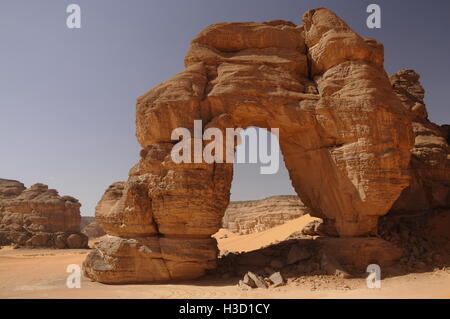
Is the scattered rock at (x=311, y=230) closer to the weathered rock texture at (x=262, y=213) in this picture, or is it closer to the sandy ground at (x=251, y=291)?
the sandy ground at (x=251, y=291)

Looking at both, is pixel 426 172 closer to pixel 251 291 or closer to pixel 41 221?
pixel 251 291

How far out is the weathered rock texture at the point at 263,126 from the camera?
29.2 feet

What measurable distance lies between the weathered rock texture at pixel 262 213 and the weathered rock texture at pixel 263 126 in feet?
43.6

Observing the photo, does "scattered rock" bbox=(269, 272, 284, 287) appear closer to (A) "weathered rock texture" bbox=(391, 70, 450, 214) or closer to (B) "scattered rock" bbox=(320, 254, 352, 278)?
(B) "scattered rock" bbox=(320, 254, 352, 278)

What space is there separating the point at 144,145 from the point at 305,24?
6.71 meters

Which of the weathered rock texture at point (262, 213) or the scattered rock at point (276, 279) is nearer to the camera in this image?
the scattered rock at point (276, 279)

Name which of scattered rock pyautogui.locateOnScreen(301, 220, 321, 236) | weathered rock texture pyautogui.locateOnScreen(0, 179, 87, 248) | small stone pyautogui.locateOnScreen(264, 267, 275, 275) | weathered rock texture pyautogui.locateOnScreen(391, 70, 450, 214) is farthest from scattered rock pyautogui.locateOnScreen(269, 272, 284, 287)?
weathered rock texture pyautogui.locateOnScreen(0, 179, 87, 248)

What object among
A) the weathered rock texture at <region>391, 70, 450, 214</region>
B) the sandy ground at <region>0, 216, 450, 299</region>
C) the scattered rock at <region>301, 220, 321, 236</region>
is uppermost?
the weathered rock texture at <region>391, 70, 450, 214</region>

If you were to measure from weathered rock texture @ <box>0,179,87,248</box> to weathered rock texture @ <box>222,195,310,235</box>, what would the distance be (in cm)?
1193

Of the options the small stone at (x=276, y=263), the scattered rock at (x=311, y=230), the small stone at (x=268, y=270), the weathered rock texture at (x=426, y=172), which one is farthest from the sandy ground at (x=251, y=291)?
the weathered rock texture at (x=426, y=172)

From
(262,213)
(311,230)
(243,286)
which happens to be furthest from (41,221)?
(243,286)

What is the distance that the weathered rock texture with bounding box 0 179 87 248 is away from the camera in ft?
75.6

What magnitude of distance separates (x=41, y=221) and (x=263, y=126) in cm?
1970

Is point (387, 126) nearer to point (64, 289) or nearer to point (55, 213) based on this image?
point (64, 289)
